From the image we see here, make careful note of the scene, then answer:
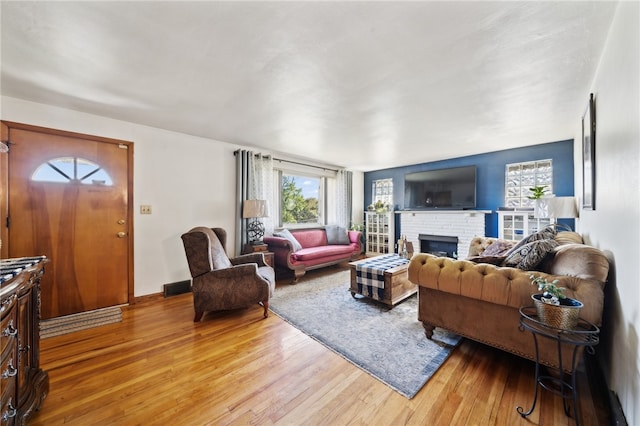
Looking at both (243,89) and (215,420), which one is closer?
(215,420)

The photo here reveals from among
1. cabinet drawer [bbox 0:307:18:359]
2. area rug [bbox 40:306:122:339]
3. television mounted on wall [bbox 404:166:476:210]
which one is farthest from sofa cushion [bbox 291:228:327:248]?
cabinet drawer [bbox 0:307:18:359]

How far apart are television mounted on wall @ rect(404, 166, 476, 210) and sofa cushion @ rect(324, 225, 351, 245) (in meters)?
1.69

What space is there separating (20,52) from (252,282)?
97.0 inches

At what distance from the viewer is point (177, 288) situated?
3.33m

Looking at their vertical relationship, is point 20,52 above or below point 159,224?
above

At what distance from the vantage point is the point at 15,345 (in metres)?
1.14

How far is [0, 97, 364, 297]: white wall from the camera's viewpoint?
2.90 meters

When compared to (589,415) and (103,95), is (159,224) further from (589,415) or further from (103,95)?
(589,415)

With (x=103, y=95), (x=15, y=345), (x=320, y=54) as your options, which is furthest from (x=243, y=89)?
(x=15, y=345)

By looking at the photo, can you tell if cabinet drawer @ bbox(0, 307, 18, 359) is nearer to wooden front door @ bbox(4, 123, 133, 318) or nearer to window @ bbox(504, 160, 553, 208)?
wooden front door @ bbox(4, 123, 133, 318)

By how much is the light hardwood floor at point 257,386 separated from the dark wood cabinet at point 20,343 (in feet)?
0.58

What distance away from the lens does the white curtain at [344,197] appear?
581 centimetres

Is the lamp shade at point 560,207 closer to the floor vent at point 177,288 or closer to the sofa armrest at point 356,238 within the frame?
the sofa armrest at point 356,238

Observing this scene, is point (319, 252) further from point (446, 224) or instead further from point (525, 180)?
point (525, 180)
